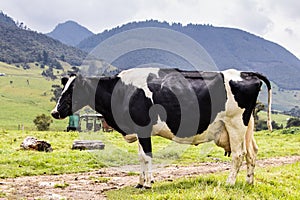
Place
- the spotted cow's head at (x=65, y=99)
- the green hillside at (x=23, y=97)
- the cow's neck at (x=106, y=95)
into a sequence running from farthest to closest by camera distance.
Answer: the green hillside at (x=23, y=97) → the cow's neck at (x=106, y=95) → the spotted cow's head at (x=65, y=99)

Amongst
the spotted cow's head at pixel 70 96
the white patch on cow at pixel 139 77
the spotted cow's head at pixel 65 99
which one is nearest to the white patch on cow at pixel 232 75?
the white patch on cow at pixel 139 77

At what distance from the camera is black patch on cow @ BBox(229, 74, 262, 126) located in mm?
8938

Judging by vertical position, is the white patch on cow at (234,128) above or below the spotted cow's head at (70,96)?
below

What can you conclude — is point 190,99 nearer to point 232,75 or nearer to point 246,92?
point 232,75

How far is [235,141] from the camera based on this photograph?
8.95m

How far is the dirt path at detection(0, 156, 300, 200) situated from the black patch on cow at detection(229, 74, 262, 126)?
3.05 meters

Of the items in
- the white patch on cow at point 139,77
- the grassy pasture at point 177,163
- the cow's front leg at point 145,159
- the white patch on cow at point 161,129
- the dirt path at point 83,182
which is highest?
the white patch on cow at point 139,77

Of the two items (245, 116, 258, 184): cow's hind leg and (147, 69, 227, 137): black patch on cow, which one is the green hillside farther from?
(245, 116, 258, 184): cow's hind leg

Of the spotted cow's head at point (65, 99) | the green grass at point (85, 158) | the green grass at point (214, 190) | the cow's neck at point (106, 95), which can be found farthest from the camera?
the green grass at point (85, 158)

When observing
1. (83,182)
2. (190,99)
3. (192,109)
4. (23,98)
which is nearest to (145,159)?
(192,109)

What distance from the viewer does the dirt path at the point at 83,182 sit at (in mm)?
8625

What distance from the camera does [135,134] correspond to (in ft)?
31.3

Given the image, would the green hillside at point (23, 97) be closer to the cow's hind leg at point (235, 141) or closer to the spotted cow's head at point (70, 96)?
the spotted cow's head at point (70, 96)

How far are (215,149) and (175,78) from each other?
1042 centimetres
